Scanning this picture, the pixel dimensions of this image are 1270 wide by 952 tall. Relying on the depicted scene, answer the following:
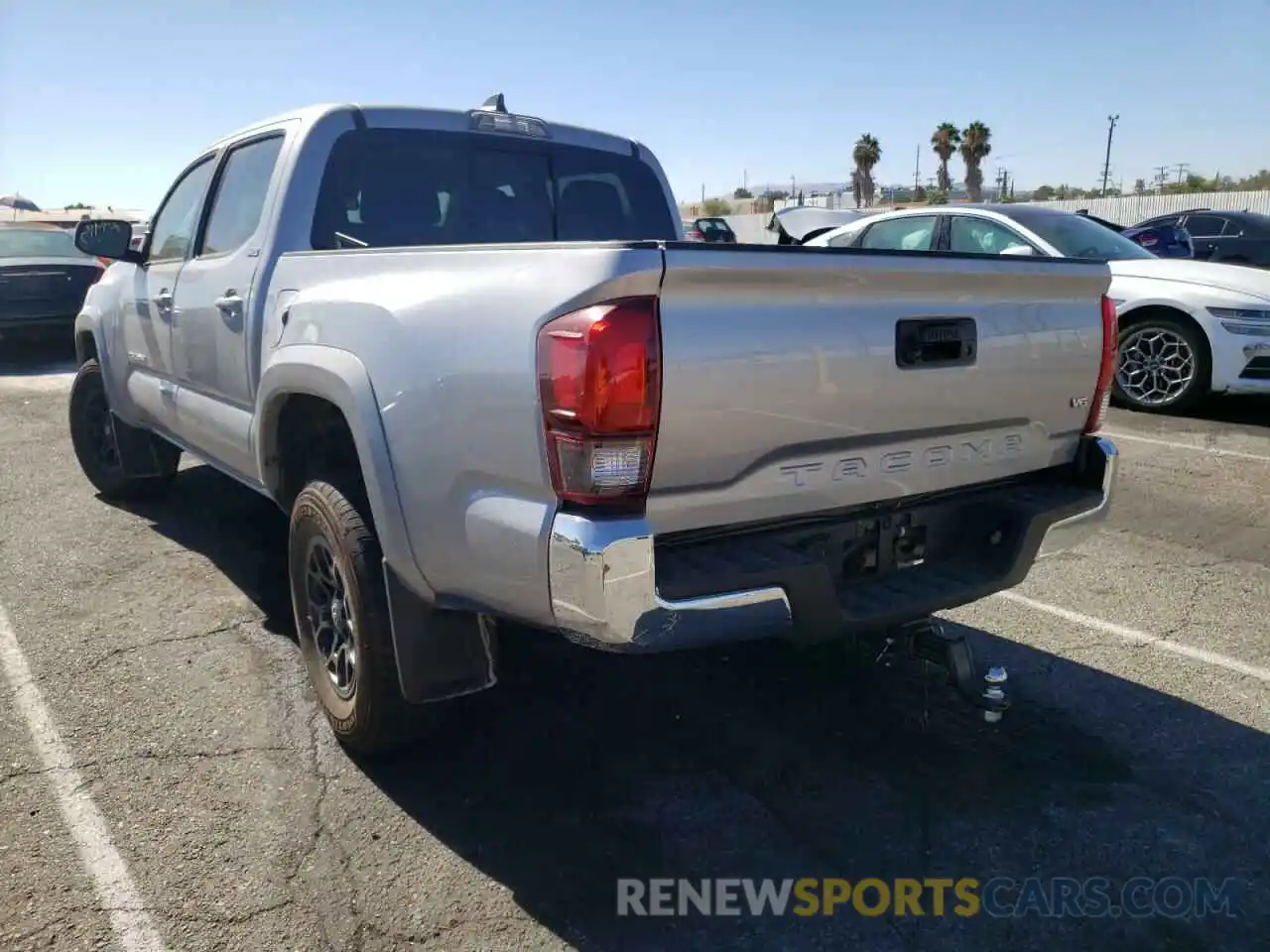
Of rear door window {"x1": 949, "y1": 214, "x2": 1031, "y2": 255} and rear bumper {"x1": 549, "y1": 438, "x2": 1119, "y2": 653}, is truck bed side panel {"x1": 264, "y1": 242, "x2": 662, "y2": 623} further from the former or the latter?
rear door window {"x1": 949, "y1": 214, "x2": 1031, "y2": 255}

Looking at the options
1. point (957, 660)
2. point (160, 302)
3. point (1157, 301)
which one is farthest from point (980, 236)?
point (160, 302)

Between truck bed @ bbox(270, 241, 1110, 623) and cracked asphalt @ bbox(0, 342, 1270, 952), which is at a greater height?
truck bed @ bbox(270, 241, 1110, 623)

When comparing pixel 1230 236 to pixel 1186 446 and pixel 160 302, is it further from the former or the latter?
pixel 160 302

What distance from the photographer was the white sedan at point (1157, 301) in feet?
25.2

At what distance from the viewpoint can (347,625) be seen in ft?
10.5

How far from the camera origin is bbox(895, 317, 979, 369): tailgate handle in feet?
8.76

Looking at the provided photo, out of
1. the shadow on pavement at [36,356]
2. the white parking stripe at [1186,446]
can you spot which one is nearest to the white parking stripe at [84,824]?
the white parking stripe at [1186,446]

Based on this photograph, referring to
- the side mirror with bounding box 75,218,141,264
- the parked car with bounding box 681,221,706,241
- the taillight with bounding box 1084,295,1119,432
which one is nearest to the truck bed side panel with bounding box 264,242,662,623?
the taillight with bounding box 1084,295,1119,432

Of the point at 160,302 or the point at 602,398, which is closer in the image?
the point at 602,398

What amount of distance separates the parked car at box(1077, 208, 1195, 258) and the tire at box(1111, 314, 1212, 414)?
125cm

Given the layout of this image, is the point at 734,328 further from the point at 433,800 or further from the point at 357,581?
the point at 433,800

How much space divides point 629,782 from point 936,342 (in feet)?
5.23

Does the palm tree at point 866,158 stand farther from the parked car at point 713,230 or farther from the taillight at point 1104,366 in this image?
the taillight at point 1104,366

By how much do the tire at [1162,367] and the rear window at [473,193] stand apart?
17.7ft
